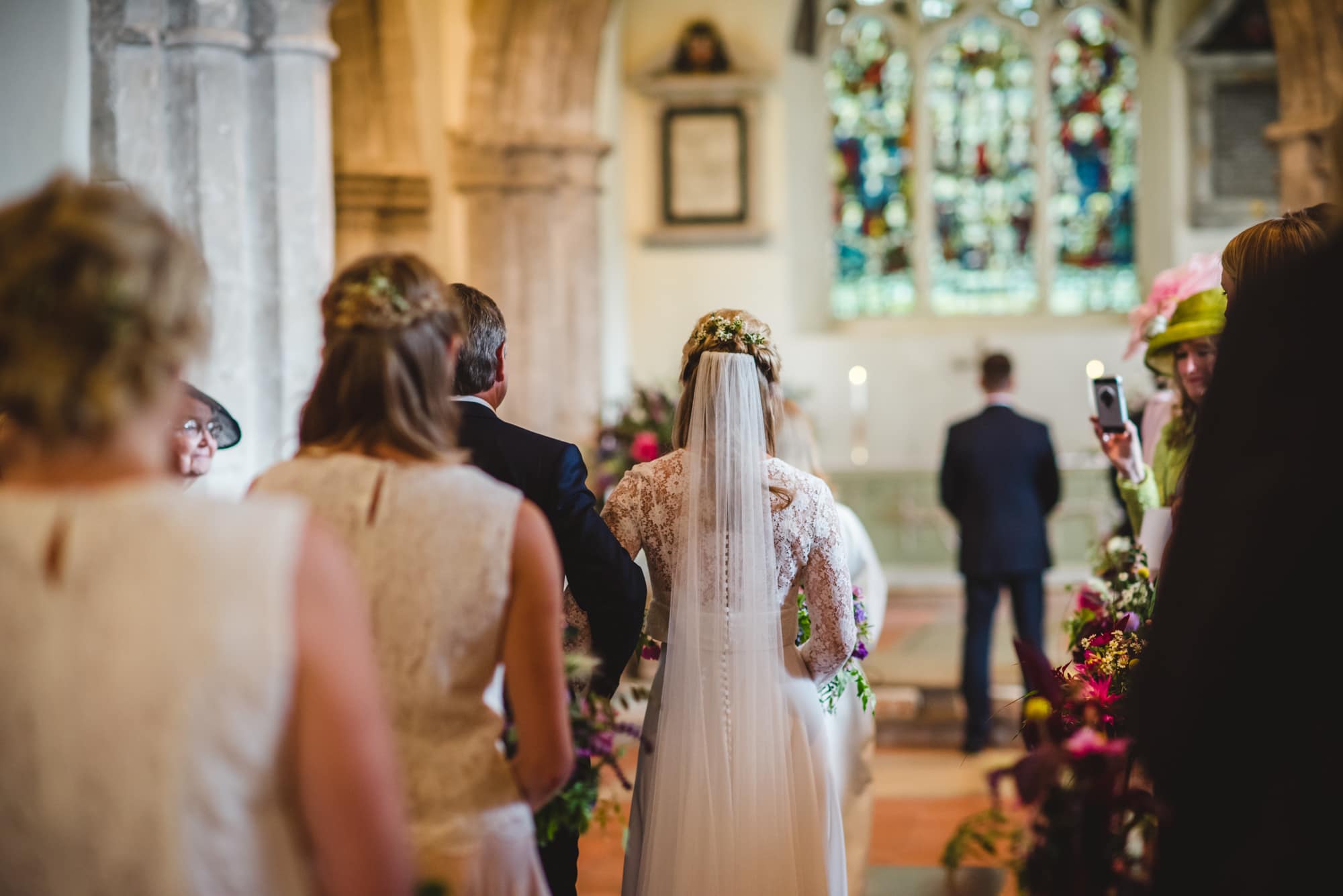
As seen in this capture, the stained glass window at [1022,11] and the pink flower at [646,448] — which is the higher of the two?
the stained glass window at [1022,11]

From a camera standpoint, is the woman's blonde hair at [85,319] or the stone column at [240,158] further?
the stone column at [240,158]

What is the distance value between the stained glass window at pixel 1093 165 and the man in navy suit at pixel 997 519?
5169 mm

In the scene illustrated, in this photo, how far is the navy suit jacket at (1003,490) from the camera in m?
6.58

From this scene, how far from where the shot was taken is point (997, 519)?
6586mm

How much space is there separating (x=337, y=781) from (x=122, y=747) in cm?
20

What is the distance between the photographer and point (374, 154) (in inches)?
289

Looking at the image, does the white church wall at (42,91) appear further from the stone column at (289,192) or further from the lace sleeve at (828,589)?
the lace sleeve at (828,589)

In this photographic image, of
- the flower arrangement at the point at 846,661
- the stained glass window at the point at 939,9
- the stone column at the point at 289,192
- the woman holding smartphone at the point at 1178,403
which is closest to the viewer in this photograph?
the flower arrangement at the point at 846,661

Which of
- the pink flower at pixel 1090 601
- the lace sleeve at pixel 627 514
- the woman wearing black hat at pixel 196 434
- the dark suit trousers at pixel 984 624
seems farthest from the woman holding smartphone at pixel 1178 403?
the dark suit trousers at pixel 984 624

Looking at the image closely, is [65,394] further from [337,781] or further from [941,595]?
[941,595]

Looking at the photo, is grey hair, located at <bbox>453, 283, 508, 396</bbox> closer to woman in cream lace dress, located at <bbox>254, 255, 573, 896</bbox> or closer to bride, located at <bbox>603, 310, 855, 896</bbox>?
bride, located at <bbox>603, 310, 855, 896</bbox>

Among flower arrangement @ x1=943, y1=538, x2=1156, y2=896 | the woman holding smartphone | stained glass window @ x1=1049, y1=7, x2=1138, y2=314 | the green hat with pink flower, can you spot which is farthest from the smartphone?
stained glass window @ x1=1049, y1=7, x2=1138, y2=314

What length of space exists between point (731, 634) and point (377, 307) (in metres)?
1.50

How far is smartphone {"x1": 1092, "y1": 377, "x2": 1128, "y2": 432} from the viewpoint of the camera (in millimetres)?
3842
